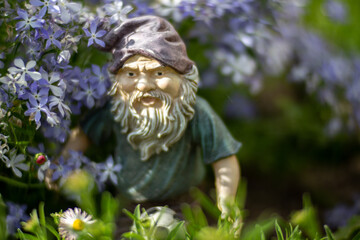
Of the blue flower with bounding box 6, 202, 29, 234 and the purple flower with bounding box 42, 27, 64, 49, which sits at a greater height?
the purple flower with bounding box 42, 27, 64, 49

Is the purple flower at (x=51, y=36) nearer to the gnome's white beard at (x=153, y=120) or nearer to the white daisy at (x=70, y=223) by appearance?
the gnome's white beard at (x=153, y=120)

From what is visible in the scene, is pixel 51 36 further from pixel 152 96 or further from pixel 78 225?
pixel 78 225

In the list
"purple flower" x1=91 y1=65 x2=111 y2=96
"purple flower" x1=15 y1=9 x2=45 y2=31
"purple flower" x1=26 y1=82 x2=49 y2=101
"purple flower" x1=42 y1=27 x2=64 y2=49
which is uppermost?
"purple flower" x1=15 y1=9 x2=45 y2=31

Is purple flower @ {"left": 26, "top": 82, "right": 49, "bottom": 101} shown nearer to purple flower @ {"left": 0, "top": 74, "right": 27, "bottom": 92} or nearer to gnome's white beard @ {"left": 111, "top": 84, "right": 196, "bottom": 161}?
purple flower @ {"left": 0, "top": 74, "right": 27, "bottom": 92}

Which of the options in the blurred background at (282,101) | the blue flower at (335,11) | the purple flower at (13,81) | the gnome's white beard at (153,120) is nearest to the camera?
the purple flower at (13,81)

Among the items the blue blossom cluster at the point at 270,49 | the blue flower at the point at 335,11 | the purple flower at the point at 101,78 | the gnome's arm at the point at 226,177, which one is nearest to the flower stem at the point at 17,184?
the purple flower at the point at 101,78

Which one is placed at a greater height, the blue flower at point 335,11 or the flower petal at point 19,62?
the flower petal at point 19,62

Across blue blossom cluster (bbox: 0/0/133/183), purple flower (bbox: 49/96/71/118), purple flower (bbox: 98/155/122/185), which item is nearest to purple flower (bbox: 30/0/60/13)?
blue blossom cluster (bbox: 0/0/133/183)

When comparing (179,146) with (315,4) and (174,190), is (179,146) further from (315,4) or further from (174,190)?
(315,4)
